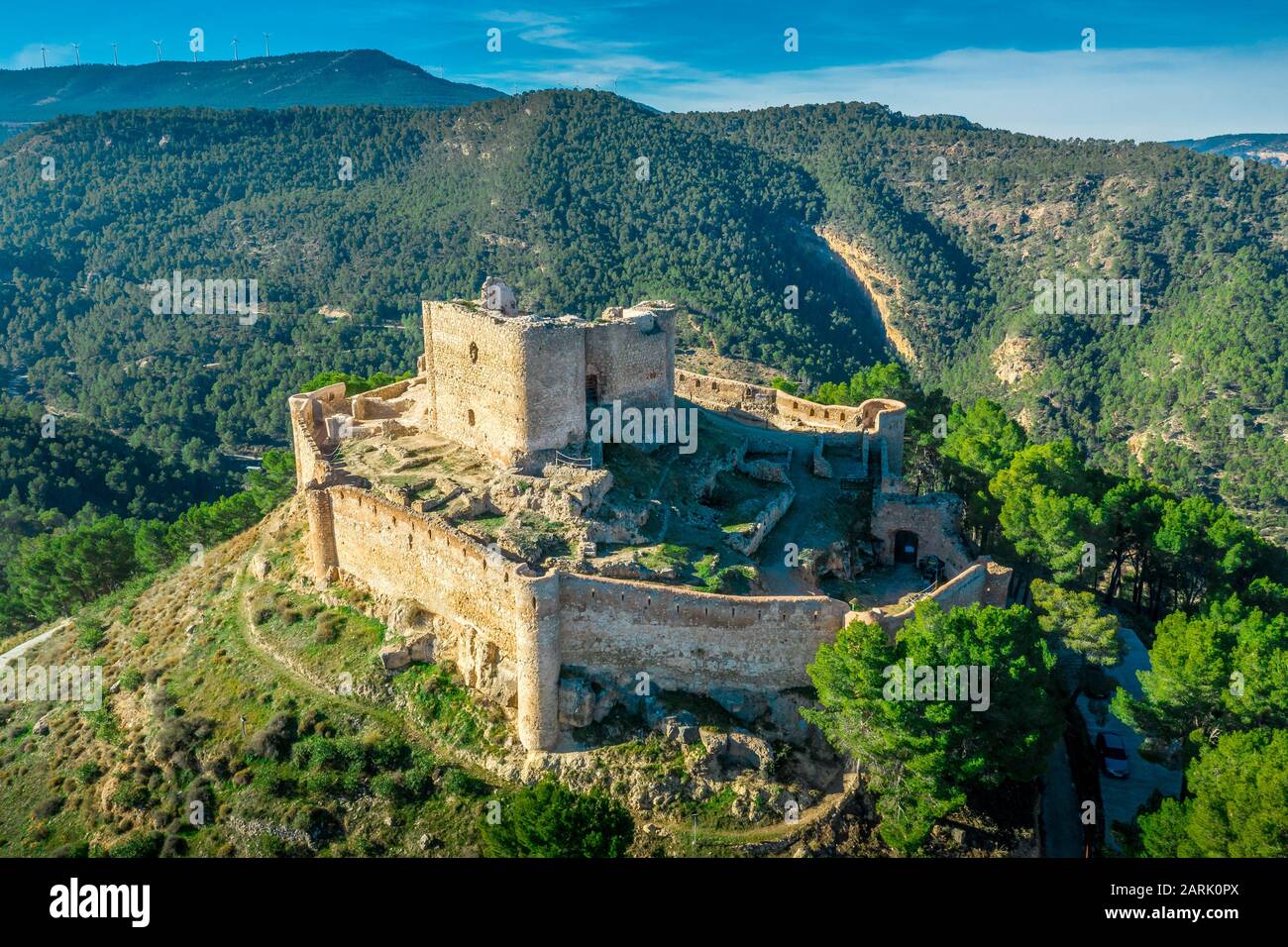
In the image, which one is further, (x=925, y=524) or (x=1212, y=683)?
(x=925, y=524)

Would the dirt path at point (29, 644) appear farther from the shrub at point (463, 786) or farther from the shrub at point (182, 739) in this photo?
the shrub at point (463, 786)

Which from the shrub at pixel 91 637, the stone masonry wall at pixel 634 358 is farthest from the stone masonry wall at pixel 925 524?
the shrub at pixel 91 637

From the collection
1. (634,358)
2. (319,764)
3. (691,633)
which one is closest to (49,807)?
(319,764)

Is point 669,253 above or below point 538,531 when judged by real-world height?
above

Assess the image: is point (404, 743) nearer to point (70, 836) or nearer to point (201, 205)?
point (70, 836)

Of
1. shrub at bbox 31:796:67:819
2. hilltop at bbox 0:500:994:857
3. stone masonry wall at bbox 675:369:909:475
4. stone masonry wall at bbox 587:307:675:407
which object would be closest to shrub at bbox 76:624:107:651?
hilltop at bbox 0:500:994:857

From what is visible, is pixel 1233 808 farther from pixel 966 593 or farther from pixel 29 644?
pixel 29 644

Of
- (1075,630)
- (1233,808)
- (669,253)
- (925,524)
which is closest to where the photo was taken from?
(1233,808)
